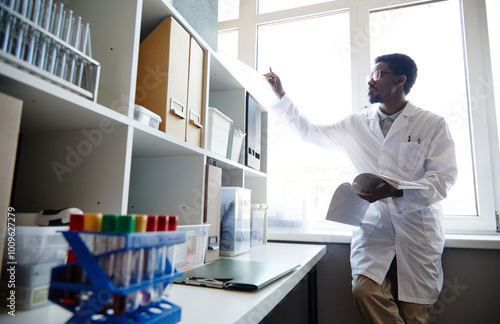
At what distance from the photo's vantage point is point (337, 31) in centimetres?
236

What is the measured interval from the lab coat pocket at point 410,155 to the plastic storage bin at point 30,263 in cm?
142

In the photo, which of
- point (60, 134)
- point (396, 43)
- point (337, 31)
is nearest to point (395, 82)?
point (396, 43)

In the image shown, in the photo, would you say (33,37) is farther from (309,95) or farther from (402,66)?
(309,95)

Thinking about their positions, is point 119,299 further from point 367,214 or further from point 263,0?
point 263,0

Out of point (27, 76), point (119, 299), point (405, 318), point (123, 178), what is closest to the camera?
point (119, 299)

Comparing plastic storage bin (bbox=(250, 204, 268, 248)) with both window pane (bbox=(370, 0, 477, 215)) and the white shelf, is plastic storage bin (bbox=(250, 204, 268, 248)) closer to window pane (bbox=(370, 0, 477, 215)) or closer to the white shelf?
the white shelf

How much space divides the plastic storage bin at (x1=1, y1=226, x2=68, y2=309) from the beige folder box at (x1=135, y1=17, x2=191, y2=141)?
480 mm

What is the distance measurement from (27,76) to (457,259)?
1963mm

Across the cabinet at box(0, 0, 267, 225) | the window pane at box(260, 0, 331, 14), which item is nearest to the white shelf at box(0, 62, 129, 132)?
the cabinet at box(0, 0, 267, 225)

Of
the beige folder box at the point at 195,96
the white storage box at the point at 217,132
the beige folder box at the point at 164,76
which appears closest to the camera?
the beige folder box at the point at 164,76

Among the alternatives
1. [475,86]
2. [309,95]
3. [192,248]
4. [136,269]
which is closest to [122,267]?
[136,269]

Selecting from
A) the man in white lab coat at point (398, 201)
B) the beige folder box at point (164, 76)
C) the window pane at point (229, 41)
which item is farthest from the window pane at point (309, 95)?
the beige folder box at point (164, 76)

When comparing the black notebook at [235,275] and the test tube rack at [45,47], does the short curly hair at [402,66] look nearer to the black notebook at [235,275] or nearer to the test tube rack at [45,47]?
the black notebook at [235,275]

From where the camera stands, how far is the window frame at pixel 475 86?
6.25ft
